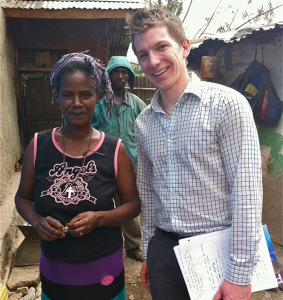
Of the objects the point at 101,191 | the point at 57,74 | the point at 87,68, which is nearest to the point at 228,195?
the point at 101,191

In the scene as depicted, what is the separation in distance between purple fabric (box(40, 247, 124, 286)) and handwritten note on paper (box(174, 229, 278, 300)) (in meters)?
0.45

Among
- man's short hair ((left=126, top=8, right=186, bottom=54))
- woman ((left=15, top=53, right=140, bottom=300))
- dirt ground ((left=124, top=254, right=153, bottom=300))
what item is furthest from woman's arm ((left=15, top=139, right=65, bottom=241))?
dirt ground ((left=124, top=254, right=153, bottom=300))

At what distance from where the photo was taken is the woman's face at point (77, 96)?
4.99 ft

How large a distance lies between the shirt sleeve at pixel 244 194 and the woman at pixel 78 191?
585 millimetres

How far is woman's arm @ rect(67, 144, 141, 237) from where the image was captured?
1.37 meters

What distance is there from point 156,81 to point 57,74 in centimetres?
52

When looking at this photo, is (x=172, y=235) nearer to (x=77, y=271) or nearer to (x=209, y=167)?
(x=209, y=167)

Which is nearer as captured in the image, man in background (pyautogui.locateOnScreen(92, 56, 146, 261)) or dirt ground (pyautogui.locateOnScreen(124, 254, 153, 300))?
dirt ground (pyautogui.locateOnScreen(124, 254, 153, 300))

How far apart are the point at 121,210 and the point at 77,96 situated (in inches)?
23.9

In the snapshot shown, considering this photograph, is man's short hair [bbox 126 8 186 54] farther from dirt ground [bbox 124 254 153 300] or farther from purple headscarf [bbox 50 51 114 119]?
dirt ground [bbox 124 254 153 300]

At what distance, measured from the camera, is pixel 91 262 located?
1.51 metres

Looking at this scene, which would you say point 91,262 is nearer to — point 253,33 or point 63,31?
point 253,33

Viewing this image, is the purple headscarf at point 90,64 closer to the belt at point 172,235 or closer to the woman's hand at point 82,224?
the woman's hand at point 82,224

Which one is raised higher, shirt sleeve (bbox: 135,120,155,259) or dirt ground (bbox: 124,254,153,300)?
shirt sleeve (bbox: 135,120,155,259)
